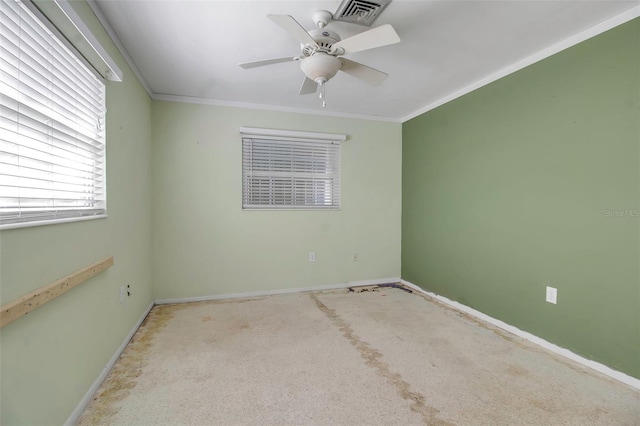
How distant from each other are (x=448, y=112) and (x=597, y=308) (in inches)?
85.8

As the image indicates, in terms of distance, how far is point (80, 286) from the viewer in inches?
57.9

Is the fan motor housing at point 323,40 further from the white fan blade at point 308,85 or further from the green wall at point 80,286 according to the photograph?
the green wall at point 80,286

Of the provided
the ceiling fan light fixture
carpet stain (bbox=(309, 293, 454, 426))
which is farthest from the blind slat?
the ceiling fan light fixture

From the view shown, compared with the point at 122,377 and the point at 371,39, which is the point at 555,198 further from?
the point at 122,377

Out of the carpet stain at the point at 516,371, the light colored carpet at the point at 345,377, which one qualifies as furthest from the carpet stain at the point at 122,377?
the carpet stain at the point at 516,371

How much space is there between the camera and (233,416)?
4.66 ft

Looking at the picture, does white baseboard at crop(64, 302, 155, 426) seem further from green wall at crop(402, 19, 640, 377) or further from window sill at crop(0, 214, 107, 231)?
green wall at crop(402, 19, 640, 377)

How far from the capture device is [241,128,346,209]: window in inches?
129

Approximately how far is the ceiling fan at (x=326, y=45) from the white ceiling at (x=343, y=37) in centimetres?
15

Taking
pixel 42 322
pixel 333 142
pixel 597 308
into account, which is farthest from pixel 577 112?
pixel 42 322

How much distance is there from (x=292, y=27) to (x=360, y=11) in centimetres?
49

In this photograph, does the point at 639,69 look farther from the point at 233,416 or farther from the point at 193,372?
the point at 193,372

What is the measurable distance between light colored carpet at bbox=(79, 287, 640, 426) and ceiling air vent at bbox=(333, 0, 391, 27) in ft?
7.46

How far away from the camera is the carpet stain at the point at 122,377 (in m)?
1.43
